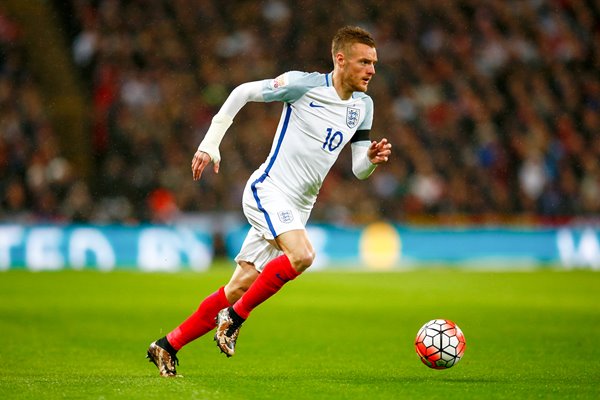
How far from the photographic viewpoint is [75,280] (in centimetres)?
1706

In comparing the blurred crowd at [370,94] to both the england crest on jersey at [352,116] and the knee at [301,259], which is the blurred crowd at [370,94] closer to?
the england crest on jersey at [352,116]

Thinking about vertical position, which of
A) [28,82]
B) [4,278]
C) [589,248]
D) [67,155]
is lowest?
[4,278]

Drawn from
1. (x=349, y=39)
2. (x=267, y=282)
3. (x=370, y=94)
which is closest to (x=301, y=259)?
(x=267, y=282)

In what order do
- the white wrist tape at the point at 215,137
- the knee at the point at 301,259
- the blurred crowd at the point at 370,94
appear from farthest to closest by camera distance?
the blurred crowd at the point at 370,94
the white wrist tape at the point at 215,137
the knee at the point at 301,259

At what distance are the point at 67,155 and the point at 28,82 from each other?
6.38 feet

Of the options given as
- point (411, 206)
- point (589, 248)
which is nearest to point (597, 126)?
point (589, 248)

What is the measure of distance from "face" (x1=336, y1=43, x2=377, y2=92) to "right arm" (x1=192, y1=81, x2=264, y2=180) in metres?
0.62

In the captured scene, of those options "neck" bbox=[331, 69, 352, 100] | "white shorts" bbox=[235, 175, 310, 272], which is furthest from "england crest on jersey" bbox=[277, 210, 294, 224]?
"neck" bbox=[331, 69, 352, 100]

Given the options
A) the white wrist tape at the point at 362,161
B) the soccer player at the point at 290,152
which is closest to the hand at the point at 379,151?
the soccer player at the point at 290,152

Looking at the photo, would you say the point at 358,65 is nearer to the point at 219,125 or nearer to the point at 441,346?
the point at 219,125

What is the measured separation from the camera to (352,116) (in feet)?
23.9

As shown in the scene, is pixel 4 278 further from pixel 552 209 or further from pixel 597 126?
pixel 597 126

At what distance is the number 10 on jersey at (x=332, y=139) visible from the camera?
718 cm

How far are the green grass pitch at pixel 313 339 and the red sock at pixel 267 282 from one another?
0.53 metres
